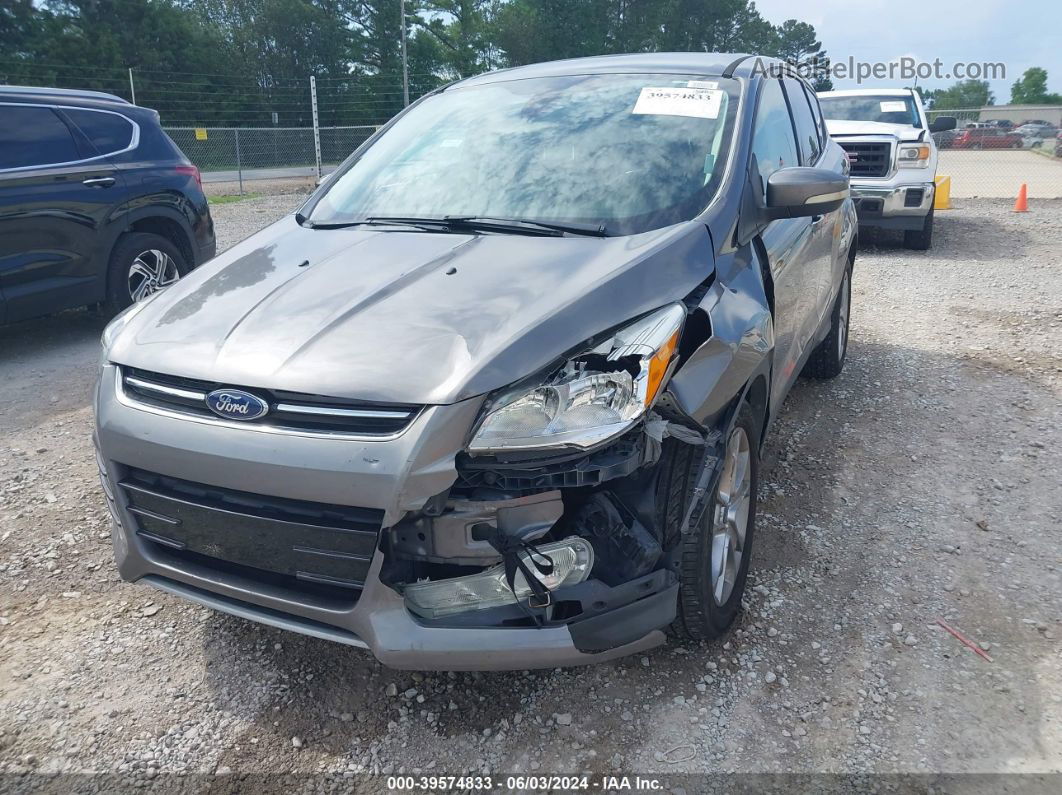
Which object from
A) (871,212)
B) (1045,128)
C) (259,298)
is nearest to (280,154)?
(871,212)

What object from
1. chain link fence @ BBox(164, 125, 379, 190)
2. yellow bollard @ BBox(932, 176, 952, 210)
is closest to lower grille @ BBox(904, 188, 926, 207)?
yellow bollard @ BBox(932, 176, 952, 210)

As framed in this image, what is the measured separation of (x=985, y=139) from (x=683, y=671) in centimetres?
3330

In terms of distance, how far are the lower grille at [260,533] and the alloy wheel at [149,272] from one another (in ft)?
15.2

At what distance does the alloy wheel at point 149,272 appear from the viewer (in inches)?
255

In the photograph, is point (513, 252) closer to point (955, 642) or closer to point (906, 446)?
point (955, 642)

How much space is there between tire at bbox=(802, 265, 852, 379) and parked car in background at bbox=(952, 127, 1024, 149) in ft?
86.6

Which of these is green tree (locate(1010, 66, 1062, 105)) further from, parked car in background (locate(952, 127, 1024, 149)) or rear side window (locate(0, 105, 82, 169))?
rear side window (locate(0, 105, 82, 169))

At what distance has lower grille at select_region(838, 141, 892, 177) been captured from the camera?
9.62 metres

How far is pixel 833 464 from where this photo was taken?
416 centimetres

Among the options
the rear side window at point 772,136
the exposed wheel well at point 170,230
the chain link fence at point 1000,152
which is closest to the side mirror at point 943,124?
the chain link fence at point 1000,152

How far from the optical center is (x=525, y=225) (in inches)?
112

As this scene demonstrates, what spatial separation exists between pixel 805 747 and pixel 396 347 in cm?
156

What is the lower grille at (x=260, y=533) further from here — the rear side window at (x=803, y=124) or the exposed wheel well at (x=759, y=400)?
the rear side window at (x=803, y=124)

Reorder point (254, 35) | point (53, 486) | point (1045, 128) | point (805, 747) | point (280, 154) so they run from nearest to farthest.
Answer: point (805, 747) < point (53, 486) < point (280, 154) < point (1045, 128) < point (254, 35)
